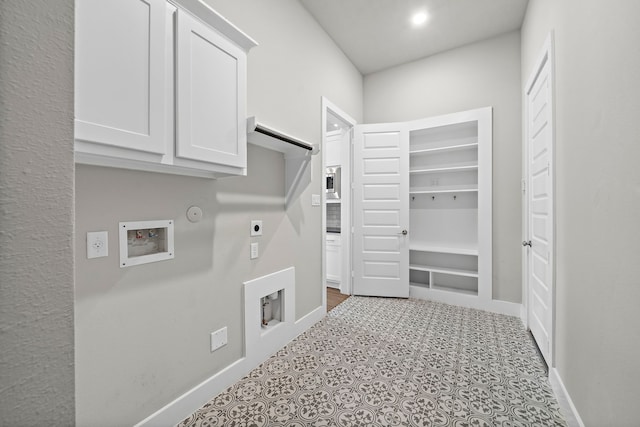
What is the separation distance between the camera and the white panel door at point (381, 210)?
3.47 m

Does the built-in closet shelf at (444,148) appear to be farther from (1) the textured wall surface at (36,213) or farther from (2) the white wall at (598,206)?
(1) the textured wall surface at (36,213)

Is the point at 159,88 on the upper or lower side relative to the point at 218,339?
upper

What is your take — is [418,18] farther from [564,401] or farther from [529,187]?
[564,401]

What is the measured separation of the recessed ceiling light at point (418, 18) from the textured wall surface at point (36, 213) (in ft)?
10.3

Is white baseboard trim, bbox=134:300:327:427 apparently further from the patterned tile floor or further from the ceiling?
the ceiling

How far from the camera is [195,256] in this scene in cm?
163

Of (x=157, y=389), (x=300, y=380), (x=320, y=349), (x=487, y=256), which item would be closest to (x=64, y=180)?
(x=157, y=389)

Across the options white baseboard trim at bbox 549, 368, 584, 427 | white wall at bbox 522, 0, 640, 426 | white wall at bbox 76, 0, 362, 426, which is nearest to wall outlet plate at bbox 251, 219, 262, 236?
white wall at bbox 76, 0, 362, 426

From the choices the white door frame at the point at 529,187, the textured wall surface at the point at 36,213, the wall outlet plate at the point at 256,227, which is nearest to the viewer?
the textured wall surface at the point at 36,213

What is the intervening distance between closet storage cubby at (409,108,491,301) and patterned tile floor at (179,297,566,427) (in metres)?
0.81

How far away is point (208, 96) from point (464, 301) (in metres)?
3.34

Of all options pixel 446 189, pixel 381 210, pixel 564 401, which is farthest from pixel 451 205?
pixel 564 401

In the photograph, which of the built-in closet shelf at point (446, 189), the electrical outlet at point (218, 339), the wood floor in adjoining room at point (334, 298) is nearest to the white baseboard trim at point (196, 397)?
the electrical outlet at point (218, 339)

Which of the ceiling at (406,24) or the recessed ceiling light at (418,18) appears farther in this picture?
the recessed ceiling light at (418,18)
